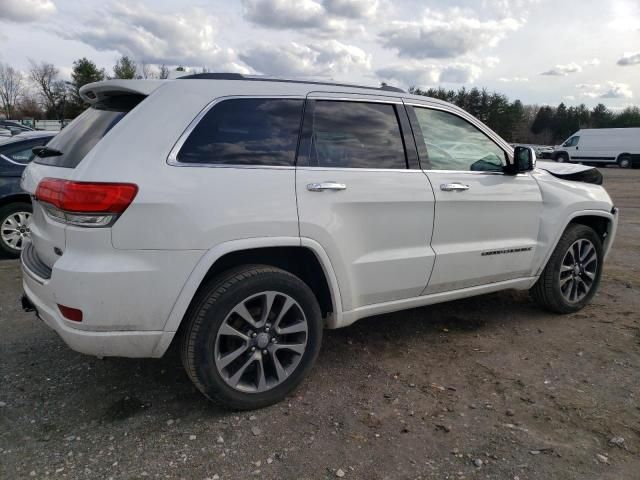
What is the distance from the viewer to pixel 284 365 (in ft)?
10.2

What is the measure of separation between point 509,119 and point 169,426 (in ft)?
208

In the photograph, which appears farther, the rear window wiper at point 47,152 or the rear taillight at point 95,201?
the rear window wiper at point 47,152

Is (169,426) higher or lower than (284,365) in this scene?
lower

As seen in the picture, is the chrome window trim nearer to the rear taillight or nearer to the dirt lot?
the rear taillight

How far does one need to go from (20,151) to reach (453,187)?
18.6 feet

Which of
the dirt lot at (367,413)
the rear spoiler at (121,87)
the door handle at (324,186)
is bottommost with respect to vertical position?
the dirt lot at (367,413)

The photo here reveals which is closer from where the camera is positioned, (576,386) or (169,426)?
(169,426)

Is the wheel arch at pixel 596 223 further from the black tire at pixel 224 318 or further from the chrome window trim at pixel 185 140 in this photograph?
the chrome window trim at pixel 185 140

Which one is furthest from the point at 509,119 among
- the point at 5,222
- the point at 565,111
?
the point at 5,222

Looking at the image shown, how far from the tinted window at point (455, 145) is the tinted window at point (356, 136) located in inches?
10.8

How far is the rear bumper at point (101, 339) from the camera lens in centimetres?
260

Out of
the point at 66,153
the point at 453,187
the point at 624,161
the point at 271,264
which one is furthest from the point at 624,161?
the point at 66,153

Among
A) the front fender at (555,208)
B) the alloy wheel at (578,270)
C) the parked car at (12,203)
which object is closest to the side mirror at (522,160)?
the front fender at (555,208)

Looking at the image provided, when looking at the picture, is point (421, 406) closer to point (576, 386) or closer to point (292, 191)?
point (576, 386)
